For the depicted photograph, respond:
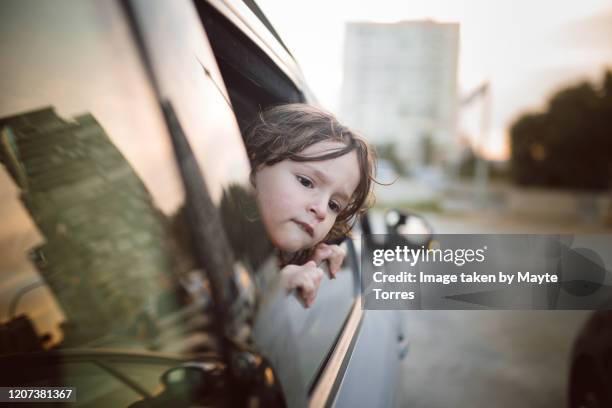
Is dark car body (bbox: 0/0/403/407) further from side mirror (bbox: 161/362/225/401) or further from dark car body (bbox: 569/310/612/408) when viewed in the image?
dark car body (bbox: 569/310/612/408)

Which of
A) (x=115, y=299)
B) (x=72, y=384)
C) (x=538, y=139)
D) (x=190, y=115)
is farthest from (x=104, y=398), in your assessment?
(x=538, y=139)

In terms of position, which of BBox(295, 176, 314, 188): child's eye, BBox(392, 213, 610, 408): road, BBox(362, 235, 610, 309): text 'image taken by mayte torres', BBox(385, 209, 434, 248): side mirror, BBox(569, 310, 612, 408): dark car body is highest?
BBox(295, 176, 314, 188): child's eye

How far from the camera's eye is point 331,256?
4.19ft

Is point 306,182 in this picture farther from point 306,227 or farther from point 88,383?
point 88,383

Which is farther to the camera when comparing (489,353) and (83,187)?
(489,353)

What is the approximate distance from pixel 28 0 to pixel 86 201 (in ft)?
1.08

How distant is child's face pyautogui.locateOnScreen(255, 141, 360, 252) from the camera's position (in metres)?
1.07

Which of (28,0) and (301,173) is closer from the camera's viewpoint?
(28,0)

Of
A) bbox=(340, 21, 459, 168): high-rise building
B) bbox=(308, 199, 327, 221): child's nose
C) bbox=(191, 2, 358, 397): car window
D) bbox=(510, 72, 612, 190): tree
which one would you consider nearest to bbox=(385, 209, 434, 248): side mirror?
bbox=(191, 2, 358, 397): car window

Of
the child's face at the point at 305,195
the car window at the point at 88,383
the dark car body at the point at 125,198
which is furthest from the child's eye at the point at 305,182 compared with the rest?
the car window at the point at 88,383

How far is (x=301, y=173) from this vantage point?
1135mm

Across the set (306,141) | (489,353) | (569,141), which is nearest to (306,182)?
(306,141)

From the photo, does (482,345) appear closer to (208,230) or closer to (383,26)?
(383,26)

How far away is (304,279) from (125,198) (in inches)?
20.7
